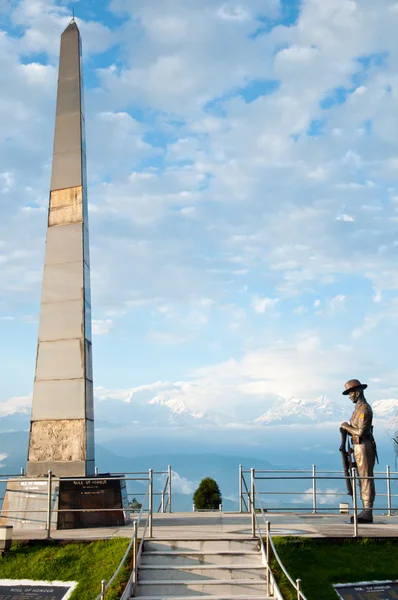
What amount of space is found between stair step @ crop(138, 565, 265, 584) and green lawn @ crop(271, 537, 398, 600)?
38 cm

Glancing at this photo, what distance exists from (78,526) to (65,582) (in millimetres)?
3683

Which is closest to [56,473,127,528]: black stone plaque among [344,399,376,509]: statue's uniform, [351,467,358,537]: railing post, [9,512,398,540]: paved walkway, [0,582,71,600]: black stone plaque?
[9,512,398,540]: paved walkway

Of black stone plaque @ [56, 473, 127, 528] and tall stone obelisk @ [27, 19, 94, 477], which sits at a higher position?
tall stone obelisk @ [27, 19, 94, 477]

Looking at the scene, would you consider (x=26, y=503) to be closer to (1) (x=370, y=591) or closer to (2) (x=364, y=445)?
(2) (x=364, y=445)

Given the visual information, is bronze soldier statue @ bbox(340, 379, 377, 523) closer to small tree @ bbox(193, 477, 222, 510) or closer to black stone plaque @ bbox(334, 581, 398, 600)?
black stone plaque @ bbox(334, 581, 398, 600)

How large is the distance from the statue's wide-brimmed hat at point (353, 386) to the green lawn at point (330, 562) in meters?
3.51

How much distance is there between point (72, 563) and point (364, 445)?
6.56m

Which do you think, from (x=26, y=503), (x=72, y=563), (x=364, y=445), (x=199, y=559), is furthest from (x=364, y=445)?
(x=26, y=503)

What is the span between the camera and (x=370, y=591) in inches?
429

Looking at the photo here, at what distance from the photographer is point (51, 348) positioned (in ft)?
56.5

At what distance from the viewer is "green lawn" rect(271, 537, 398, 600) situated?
10891 millimetres

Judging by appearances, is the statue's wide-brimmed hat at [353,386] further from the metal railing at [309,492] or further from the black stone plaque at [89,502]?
the black stone plaque at [89,502]

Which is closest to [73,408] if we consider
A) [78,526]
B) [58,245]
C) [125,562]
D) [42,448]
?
[42,448]

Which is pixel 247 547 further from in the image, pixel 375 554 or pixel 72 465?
pixel 72 465
